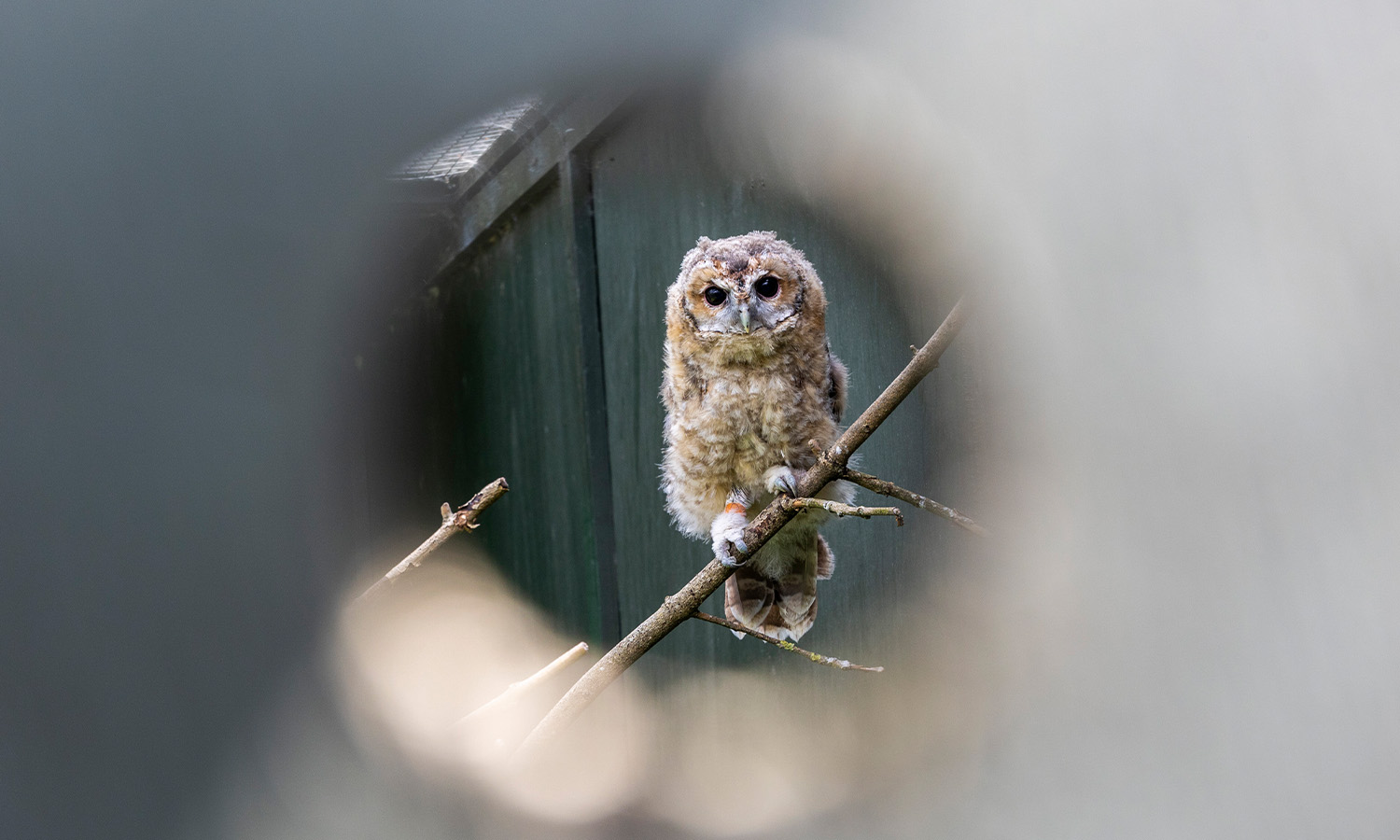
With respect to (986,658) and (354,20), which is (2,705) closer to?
(354,20)

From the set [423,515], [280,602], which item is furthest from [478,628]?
[280,602]

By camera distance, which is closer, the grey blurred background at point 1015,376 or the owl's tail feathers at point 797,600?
the grey blurred background at point 1015,376

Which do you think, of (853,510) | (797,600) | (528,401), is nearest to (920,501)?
(853,510)

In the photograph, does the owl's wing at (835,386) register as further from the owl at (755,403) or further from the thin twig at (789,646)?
the thin twig at (789,646)

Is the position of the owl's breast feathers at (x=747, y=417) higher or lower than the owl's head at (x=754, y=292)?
lower

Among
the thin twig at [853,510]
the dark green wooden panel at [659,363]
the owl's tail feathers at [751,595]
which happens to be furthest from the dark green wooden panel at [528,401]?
the thin twig at [853,510]
